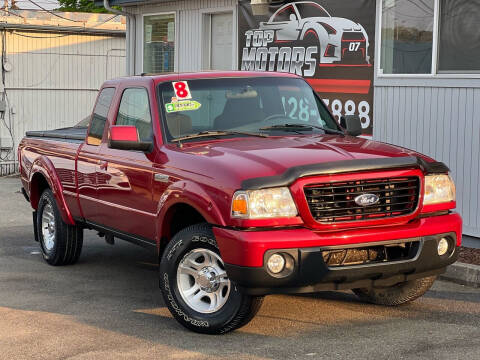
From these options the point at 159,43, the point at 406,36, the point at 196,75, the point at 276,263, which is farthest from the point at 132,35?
the point at 276,263

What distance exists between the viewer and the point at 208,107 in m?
7.10

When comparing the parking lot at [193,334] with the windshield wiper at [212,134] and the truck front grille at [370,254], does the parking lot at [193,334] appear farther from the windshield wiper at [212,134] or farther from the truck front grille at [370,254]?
the windshield wiper at [212,134]

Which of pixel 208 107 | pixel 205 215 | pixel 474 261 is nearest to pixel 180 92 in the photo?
pixel 208 107

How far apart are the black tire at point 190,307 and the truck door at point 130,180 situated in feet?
2.01

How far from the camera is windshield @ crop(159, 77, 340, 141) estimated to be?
7004 mm

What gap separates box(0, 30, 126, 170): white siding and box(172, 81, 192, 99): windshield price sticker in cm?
1791

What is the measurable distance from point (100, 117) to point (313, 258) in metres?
3.17

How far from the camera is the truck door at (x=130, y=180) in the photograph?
6918 millimetres

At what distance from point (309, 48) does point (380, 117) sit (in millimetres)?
1989

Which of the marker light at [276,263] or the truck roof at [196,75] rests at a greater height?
the truck roof at [196,75]

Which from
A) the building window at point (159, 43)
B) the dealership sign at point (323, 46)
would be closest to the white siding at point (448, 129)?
the dealership sign at point (323, 46)

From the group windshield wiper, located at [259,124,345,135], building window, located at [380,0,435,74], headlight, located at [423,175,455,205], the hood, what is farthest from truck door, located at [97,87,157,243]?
building window, located at [380,0,435,74]

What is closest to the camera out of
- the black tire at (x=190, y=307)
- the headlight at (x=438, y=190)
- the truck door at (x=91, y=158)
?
the black tire at (x=190, y=307)

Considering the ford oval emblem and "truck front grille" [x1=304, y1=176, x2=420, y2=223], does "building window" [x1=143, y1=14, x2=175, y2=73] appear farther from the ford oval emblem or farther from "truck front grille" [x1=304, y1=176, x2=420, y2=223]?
the ford oval emblem
